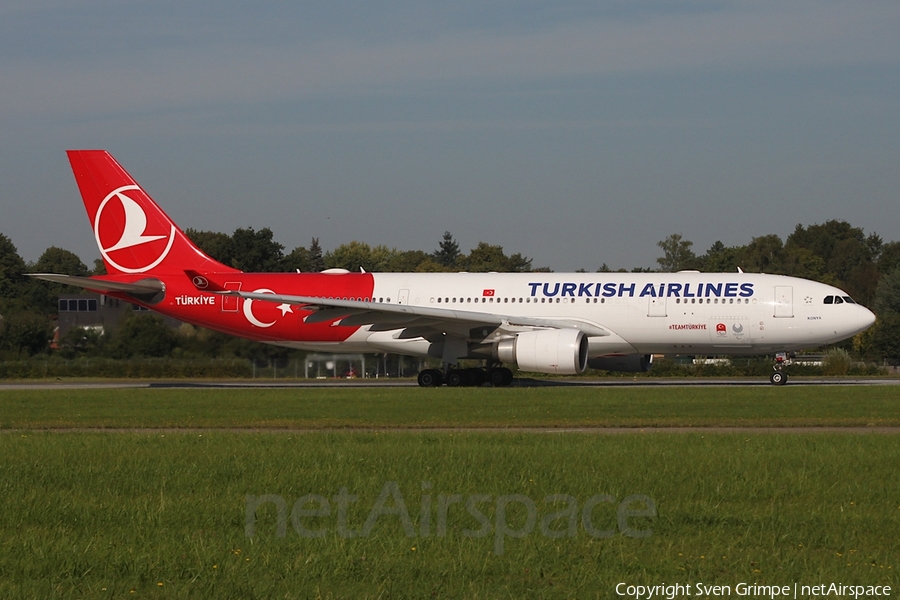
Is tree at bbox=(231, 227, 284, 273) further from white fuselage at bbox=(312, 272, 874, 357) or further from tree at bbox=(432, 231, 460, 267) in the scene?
tree at bbox=(432, 231, 460, 267)

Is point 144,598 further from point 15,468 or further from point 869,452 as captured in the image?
point 869,452

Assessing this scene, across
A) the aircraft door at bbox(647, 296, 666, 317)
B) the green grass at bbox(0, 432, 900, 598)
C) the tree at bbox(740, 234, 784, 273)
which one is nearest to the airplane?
the aircraft door at bbox(647, 296, 666, 317)

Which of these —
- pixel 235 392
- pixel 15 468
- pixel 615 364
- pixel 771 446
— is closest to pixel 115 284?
pixel 235 392

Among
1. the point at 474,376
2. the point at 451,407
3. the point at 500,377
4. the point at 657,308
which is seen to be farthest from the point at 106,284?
the point at 657,308

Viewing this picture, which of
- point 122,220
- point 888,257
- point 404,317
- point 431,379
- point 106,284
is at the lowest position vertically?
point 431,379

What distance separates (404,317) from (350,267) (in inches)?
3799

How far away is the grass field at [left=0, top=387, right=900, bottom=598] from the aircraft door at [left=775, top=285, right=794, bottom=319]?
15488mm

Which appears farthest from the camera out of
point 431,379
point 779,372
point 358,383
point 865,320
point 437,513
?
point 358,383

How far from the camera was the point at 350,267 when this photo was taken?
126m

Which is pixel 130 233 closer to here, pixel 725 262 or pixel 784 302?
pixel 784 302

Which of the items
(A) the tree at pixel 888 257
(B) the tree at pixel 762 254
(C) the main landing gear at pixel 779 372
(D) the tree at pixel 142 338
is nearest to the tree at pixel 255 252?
(D) the tree at pixel 142 338

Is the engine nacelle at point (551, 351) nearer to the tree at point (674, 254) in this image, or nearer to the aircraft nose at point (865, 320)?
the aircraft nose at point (865, 320)

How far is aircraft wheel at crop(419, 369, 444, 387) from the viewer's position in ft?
107

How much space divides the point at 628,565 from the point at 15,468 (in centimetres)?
768
